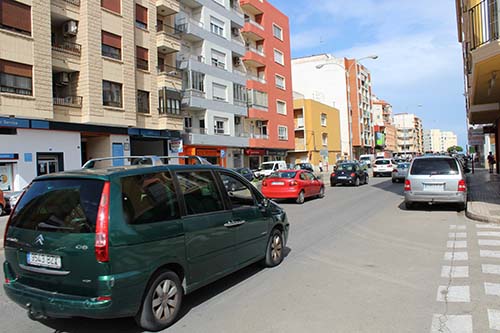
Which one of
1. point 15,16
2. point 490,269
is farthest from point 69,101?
point 490,269

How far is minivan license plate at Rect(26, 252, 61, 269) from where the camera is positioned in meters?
3.70

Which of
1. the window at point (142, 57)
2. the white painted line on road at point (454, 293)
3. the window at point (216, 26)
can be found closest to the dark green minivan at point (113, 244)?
the white painted line on road at point (454, 293)

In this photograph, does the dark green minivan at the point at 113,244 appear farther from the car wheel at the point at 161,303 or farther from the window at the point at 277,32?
the window at the point at 277,32

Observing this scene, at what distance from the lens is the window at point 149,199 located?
12.6ft

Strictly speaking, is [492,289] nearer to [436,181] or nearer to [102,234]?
[102,234]

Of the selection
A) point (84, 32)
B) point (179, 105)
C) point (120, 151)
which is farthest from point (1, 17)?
point (179, 105)

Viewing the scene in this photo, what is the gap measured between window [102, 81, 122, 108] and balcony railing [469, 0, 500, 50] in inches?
799

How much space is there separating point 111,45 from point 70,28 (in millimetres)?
2670

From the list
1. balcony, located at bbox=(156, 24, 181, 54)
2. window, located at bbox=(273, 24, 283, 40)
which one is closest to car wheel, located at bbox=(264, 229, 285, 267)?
balcony, located at bbox=(156, 24, 181, 54)

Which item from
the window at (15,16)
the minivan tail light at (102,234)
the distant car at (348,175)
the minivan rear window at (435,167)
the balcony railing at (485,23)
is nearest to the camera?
the minivan tail light at (102,234)

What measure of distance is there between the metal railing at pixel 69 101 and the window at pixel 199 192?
792 inches

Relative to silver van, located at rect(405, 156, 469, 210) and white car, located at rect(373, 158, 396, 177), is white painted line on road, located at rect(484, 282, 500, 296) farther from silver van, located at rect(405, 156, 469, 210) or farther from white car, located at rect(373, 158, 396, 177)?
white car, located at rect(373, 158, 396, 177)

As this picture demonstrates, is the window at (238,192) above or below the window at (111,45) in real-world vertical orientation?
below

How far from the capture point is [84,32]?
76.3 feet
